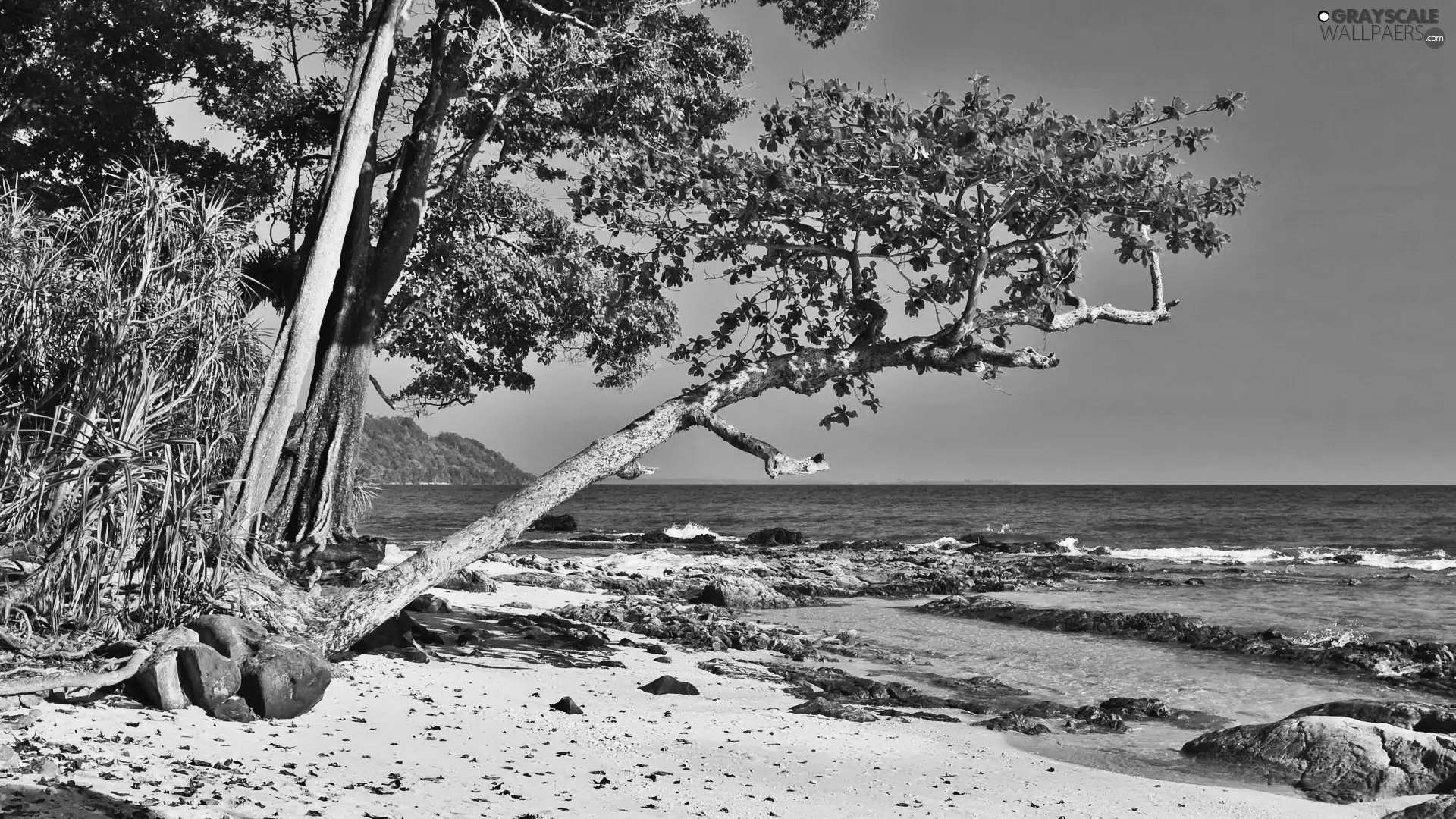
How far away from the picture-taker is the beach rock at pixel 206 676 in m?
5.97

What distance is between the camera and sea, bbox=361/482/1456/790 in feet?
29.9

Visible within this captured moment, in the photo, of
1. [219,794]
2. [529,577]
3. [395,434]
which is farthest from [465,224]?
[395,434]

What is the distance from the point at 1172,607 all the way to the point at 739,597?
24.1ft

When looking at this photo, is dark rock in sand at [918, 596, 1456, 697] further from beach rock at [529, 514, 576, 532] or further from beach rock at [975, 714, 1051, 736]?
beach rock at [529, 514, 576, 532]

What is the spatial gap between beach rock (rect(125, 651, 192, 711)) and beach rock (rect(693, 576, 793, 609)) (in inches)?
368

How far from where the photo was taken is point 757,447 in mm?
8094

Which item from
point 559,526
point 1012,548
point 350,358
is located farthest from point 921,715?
point 559,526

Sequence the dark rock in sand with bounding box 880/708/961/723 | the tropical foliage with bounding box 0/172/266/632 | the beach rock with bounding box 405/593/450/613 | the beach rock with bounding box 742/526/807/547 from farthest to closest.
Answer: the beach rock with bounding box 742/526/807/547 → the beach rock with bounding box 405/593/450/613 → the dark rock in sand with bounding box 880/708/961/723 → the tropical foliage with bounding box 0/172/266/632

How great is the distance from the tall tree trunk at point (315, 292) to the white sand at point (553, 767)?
2.24m

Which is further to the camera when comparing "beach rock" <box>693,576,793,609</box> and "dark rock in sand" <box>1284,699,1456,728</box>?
"beach rock" <box>693,576,793,609</box>

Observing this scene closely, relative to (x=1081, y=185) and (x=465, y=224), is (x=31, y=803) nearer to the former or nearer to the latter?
(x=1081, y=185)

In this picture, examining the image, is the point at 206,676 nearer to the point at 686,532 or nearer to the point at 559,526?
the point at 686,532

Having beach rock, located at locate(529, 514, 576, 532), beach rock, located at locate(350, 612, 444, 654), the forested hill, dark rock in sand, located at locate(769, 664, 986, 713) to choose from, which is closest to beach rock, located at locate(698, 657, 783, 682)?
dark rock in sand, located at locate(769, 664, 986, 713)

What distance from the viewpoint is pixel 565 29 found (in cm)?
1344
